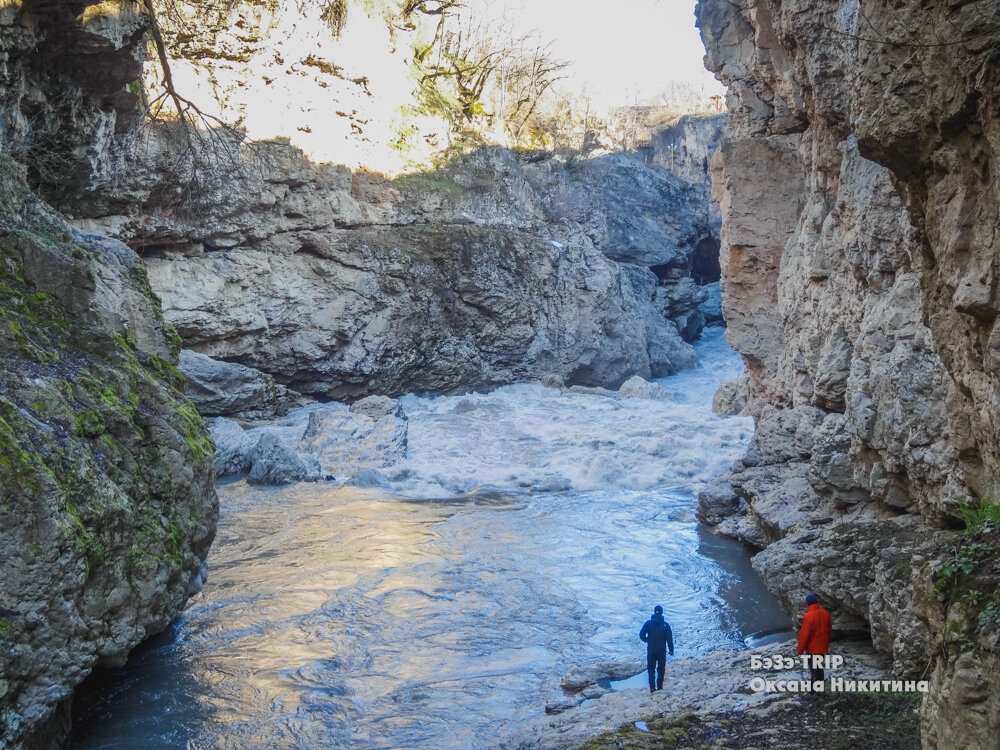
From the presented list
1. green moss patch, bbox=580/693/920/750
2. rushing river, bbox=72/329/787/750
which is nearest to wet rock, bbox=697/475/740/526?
rushing river, bbox=72/329/787/750

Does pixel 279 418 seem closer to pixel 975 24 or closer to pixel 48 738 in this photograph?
pixel 48 738

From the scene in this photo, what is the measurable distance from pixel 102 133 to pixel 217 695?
975 cm

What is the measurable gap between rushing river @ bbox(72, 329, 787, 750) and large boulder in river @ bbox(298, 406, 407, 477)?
0.64m

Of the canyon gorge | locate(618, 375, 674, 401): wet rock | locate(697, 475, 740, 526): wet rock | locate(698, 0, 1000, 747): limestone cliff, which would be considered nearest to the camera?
locate(698, 0, 1000, 747): limestone cliff

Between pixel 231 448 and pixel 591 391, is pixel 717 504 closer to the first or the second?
pixel 231 448

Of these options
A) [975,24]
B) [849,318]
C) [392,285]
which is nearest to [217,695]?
[975,24]

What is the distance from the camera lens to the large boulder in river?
1636 cm

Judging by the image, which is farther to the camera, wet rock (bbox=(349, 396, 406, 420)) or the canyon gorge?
wet rock (bbox=(349, 396, 406, 420))

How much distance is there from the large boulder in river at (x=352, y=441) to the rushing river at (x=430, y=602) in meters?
0.64

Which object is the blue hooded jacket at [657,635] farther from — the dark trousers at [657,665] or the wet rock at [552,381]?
the wet rock at [552,381]

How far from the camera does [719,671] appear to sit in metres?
6.84

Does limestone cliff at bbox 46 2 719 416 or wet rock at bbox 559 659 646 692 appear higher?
limestone cliff at bbox 46 2 719 416

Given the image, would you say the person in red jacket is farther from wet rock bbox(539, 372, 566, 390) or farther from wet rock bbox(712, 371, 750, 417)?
wet rock bbox(539, 372, 566, 390)

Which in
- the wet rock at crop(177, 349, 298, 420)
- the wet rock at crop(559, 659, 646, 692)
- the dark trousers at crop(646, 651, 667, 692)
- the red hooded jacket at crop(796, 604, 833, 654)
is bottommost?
the wet rock at crop(559, 659, 646, 692)
